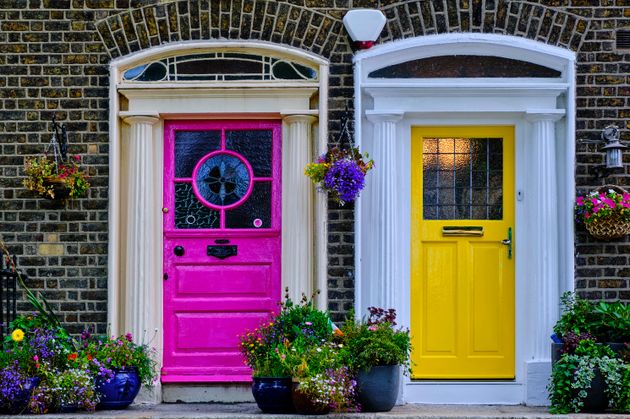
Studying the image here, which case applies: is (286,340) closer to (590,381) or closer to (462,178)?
(462,178)

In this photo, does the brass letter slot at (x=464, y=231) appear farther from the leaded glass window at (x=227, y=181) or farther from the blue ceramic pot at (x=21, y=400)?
the blue ceramic pot at (x=21, y=400)

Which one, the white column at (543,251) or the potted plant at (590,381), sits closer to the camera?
the potted plant at (590,381)

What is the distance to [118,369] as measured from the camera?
317 inches

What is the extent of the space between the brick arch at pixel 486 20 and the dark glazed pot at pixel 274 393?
9.36 ft

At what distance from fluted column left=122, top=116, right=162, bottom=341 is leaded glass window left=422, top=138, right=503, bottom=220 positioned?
2.19 metres

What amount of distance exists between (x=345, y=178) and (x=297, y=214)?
0.65 meters

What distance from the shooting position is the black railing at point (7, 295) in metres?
8.34

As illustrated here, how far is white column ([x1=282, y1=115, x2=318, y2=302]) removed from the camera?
8.72 meters

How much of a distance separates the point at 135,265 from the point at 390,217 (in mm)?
2043

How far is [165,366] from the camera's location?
883cm

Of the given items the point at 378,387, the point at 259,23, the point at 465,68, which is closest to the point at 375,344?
the point at 378,387

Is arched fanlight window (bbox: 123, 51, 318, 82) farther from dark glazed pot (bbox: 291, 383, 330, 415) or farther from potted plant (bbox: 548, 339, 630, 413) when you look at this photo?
→ potted plant (bbox: 548, 339, 630, 413)

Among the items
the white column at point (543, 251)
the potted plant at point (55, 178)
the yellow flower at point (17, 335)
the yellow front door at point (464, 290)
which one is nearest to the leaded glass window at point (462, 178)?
the yellow front door at point (464, 290)

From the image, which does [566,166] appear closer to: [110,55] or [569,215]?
[569,215]
